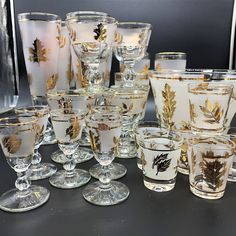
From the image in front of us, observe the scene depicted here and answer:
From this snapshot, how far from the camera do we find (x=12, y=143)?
0.48 metres

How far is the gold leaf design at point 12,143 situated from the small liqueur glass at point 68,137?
0.29ft

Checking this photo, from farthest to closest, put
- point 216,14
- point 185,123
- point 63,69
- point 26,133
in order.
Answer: point 216,14, point 63,69, point 185,123, point 26,133

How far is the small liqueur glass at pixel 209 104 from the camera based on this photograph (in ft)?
1.66

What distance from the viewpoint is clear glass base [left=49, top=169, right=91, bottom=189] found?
1.86ft

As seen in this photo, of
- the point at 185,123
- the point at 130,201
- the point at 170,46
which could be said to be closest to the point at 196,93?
the point at 185,123

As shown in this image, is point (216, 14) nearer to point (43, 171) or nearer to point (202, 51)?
point (202, 51)

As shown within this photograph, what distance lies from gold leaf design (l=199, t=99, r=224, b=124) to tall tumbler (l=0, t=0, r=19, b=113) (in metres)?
0.82

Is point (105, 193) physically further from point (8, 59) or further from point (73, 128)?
point (8, 59)

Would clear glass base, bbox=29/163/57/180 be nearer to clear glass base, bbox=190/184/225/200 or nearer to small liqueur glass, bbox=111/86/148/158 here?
small liqueur glass, bbox=111/86/148/158

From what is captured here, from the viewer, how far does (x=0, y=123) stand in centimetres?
49

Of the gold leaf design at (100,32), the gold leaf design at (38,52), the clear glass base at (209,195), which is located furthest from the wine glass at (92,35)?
the clear glass base at (209,195)

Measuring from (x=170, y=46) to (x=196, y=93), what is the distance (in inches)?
26.4

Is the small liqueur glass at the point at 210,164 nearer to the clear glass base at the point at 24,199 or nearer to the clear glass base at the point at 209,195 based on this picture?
the clear glass base at the point at 209,195

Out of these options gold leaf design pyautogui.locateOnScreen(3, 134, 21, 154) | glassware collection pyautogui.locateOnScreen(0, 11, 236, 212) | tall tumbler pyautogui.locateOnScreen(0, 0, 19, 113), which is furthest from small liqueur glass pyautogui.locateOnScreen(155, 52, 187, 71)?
tall tumbler pyautogui.locateOnScreen(0, 0, 19, 113)
